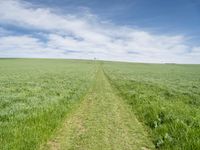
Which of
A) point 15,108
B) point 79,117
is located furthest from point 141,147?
point 15,108

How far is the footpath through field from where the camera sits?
26.3 ft

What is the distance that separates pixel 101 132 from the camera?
9391 millimetres

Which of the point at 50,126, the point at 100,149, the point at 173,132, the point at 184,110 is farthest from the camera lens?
the point at 184,110

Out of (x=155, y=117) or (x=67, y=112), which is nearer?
(x=155, y=117)

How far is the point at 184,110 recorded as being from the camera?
12430mm

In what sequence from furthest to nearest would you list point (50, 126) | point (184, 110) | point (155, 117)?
point (184, 110), point (155, 117), point (50, 126)

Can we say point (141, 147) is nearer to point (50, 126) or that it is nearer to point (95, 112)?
point (50, 126)

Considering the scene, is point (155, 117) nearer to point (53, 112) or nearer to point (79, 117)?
point (79, 117)

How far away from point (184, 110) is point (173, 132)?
3892 mm

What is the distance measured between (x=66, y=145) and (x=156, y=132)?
3.65 m

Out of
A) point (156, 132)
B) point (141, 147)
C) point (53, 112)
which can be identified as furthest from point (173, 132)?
point (53, 112)

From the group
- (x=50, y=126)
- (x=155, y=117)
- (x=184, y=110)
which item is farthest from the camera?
(x=184, y=110)

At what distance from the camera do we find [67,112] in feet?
41.1

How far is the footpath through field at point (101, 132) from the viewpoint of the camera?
8.03 meters
